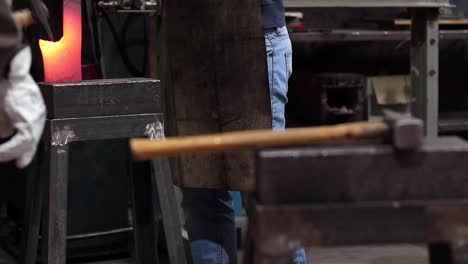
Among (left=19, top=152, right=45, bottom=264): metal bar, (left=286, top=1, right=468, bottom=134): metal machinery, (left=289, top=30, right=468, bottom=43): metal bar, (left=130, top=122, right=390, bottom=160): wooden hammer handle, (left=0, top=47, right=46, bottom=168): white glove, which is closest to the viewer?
(left=130, top=122, right=390, bottom=160): wooden hammer handle

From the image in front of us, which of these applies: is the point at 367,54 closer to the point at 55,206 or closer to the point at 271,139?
the point at 55,206

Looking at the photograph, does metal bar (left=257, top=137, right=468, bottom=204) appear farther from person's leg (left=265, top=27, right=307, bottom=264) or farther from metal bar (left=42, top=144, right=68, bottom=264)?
metal bar (left=42, top=144, right=68, bottom=264)

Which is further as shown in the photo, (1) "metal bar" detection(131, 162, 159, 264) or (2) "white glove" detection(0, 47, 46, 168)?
(1) "metal bar" detection(131, 162, 159, 264)

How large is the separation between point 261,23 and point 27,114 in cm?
111

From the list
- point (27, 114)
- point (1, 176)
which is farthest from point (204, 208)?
point (1, 176)

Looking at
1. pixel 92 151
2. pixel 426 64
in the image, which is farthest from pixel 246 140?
pixel 426 64

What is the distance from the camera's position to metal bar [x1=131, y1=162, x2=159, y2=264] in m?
2.98

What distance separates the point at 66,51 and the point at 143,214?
77 centimetres

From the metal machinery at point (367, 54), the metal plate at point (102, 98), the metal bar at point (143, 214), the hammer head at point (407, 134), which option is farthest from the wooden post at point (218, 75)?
the metal machinery at point (367, 54)

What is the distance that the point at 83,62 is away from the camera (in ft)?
11.9

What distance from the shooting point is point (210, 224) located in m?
2.70

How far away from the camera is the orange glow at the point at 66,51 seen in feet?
10.6

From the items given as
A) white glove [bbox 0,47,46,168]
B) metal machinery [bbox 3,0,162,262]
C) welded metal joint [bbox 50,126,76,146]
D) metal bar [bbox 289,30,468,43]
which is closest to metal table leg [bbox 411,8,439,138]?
metal bar [bbox 289,30,468,43]

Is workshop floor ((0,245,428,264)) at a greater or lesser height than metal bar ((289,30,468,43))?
lesser
